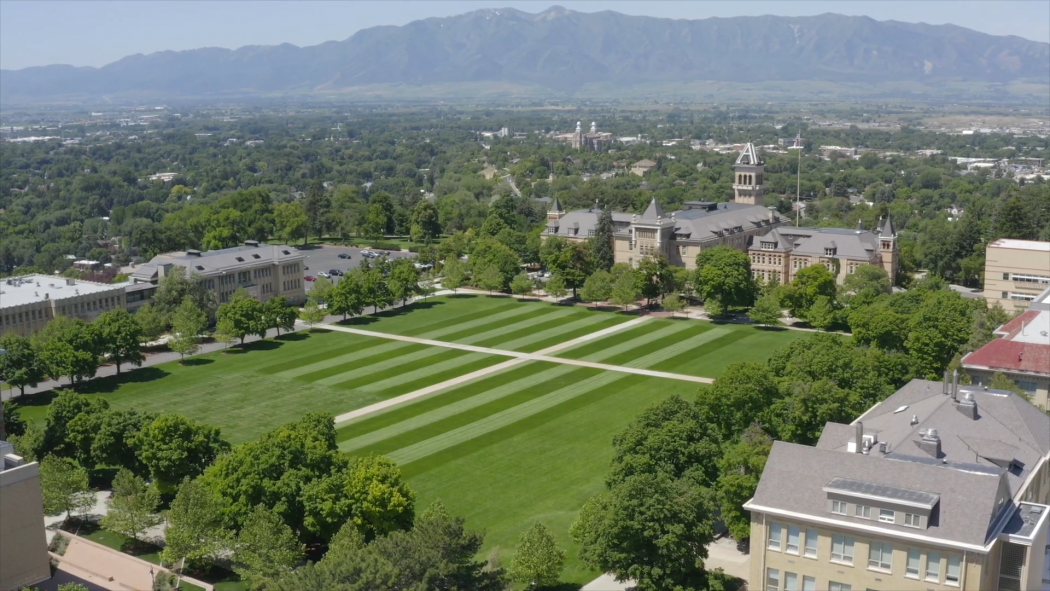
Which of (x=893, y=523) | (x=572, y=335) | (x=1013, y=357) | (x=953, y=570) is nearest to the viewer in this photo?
(x=953, y=570)

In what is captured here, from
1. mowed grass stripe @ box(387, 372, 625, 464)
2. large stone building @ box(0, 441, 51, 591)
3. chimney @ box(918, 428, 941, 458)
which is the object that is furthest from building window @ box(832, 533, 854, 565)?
large stone building @ box(0, 441, 51, 591)

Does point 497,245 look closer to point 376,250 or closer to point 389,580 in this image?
point 376,250

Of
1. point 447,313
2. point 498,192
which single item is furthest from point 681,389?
point 498,192

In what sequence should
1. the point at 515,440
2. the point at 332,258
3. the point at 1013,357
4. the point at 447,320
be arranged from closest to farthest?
1. the point at 515,440
2. the point at 1013,357
3. the point at 447,320
4. the point at 332,258

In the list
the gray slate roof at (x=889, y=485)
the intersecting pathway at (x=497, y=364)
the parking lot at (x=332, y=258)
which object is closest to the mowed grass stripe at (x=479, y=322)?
the intersecting pathway at (x=497, y=364)

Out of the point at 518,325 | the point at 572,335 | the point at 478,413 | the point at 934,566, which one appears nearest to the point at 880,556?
the point at 934,566

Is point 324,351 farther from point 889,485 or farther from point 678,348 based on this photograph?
point 889,485

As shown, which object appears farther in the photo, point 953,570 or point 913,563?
point 913,563

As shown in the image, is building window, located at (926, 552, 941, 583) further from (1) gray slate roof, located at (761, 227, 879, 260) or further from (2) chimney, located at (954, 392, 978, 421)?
(1) gray slate roof, located at (761, 227, 879, 260)
